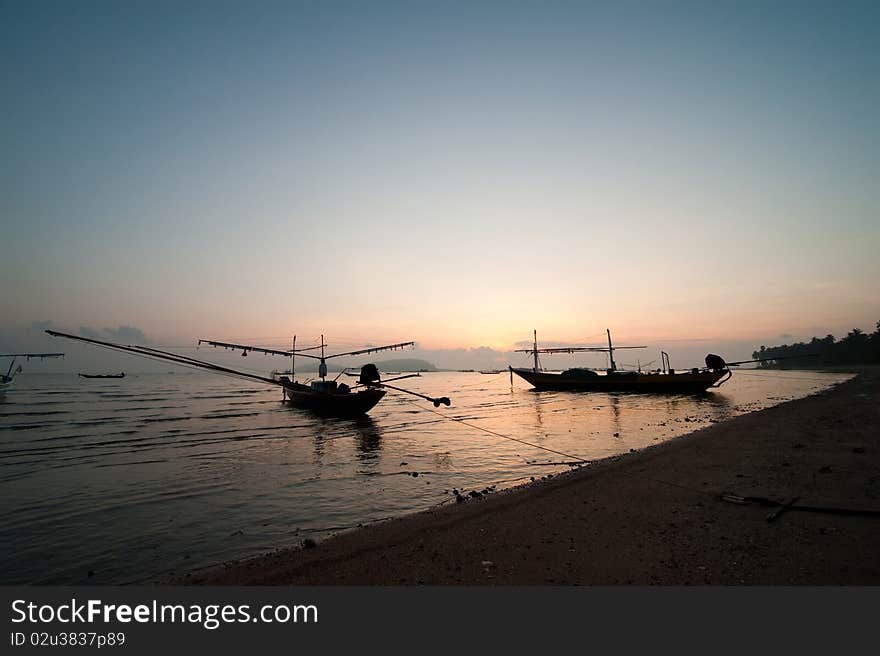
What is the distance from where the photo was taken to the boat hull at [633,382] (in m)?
54.2

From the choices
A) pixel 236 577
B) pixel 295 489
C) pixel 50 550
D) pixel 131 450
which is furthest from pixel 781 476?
pixel 131 450

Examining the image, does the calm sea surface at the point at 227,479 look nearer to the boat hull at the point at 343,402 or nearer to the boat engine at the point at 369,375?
the boat hull at the point at 343,402

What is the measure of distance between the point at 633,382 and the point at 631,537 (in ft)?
196

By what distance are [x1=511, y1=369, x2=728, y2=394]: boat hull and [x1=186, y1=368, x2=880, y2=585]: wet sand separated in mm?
48334

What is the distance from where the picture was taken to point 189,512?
35.6 feet

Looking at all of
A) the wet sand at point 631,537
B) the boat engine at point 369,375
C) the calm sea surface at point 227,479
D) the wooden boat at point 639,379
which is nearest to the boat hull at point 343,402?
the boat engine at point 369,375

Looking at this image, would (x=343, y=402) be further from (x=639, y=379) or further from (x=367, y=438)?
(x=639, y=379)

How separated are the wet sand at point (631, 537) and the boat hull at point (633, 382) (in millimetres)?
48334

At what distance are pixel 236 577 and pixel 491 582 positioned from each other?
410cm

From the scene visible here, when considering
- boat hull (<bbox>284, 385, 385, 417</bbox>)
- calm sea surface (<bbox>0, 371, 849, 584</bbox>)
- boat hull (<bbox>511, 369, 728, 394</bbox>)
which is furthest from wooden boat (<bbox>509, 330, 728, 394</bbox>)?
boat hull (<bbox>284, 385, 385, 417</bbox>)

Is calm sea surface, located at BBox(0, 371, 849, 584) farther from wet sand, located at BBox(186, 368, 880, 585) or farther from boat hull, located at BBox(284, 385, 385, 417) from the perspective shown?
boat hull, located at BBox(284, 385, 385, 417)

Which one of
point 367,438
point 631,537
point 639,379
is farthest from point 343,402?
point 639,379

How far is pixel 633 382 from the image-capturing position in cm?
5981

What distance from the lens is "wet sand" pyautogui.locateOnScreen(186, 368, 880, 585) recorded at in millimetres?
5195
